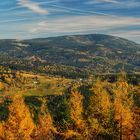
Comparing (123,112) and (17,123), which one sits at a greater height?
(123,112)

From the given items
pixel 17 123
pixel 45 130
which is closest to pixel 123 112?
pixel 17 123

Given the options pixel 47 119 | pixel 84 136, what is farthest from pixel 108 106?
pixel 47 119

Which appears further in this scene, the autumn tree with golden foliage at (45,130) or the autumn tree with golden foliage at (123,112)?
the autumn tree with golden foliage at (45,130)

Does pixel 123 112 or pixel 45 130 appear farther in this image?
pixel 45 130

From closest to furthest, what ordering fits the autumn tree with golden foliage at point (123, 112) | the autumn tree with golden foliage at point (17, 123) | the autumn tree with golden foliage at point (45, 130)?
the autumn tree with golden foliage at point (123, 112)
the autumn tree with golden foliage at point (17, 123)
the autumn tree with golden foliage at point (45, 130)

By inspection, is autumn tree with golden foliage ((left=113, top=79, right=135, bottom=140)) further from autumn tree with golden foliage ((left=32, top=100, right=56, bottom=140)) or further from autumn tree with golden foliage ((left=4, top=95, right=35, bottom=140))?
autumn tree with golden foliage ((left=32, top=100, right=56, bottom=140))

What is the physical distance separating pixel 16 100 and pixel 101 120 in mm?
22218

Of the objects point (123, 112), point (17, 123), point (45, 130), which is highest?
point (123, 112)

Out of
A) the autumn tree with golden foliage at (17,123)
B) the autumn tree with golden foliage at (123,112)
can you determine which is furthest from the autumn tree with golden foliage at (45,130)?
the autumn tree with golden foliage at (123,112)

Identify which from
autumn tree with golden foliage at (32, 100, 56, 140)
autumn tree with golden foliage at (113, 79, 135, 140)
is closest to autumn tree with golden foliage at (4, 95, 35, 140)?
autumn tree with golden foliage at (32, 100, 56, 140)

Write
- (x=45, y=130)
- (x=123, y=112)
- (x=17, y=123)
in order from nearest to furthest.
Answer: (x=123, y=112)
(x=17, y=123)
(x=45, y=130)

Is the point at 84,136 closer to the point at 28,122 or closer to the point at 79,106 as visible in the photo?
the point at 79,106

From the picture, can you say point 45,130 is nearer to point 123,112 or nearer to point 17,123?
point 17,123

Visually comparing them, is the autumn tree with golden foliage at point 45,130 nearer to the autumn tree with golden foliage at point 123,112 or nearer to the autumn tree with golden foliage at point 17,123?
the autumn tree with golden foliage at point 17,123
